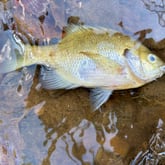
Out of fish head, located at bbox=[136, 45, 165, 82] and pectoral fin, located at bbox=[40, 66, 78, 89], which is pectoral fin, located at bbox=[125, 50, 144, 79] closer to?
fish head, located at bbox=[136, 45, 165, 82]

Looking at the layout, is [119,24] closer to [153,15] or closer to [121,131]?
[153,15]

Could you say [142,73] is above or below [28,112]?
above

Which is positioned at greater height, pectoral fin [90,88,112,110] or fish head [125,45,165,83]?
fish head [125,45,165,83]

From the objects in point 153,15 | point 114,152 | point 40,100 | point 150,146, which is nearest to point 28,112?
point 40,100

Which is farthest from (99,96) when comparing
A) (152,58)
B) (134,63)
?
(152,58)

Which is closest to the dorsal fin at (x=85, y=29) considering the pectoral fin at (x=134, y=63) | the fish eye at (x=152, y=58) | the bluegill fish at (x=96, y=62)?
the bluegill fish at (x=96, y=62)

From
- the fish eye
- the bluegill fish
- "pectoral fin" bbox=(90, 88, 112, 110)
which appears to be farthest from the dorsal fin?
"pectoral fin" bbox=(90, 88, 112, 110)
